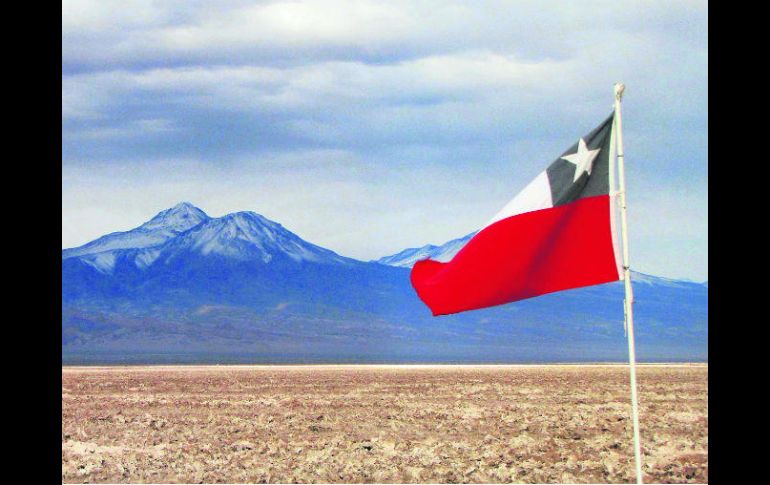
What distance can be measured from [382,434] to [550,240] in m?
11.3

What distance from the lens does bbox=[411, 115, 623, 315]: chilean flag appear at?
26.0 ft

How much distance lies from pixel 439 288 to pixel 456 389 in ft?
72.1

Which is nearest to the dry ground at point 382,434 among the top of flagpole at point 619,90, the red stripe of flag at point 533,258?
the red stripe of flag at point 533,258

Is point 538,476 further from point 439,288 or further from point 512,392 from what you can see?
point 512,392

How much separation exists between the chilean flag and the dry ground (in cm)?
642

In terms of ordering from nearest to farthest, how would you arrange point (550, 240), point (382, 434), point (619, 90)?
point (619, 90) → point (550, 240) → point (382, 434)

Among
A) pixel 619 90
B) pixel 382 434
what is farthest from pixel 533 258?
pixel 382 434

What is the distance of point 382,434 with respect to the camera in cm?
1883

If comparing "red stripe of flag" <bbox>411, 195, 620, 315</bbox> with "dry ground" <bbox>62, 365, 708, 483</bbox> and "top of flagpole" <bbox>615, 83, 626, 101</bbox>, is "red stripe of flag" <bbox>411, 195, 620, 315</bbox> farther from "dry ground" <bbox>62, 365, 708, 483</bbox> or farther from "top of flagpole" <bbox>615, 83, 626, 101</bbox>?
"dry ground" <bbox>62, 365, 708, 483</bbox>

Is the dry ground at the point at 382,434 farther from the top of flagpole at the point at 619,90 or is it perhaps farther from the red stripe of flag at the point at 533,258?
the top of flagpole at the point at 619,90

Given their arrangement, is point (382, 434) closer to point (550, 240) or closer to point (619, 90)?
point (550, 240)

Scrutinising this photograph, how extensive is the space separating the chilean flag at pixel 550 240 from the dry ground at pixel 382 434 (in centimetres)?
642

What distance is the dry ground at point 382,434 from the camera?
1488 cm
